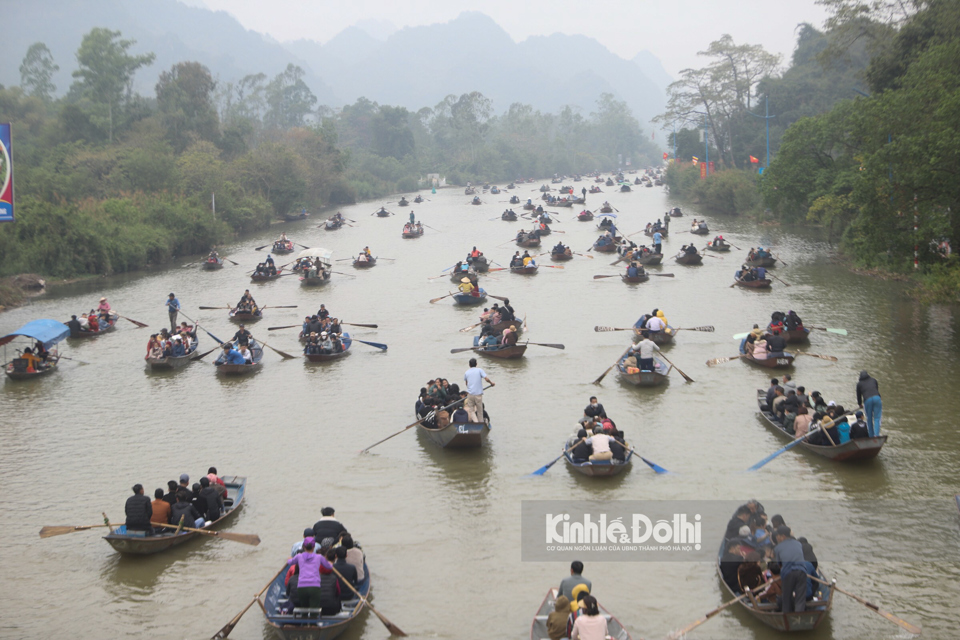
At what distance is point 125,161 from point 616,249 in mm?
35838

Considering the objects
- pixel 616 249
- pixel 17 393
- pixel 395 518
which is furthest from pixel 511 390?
pixel 616 249

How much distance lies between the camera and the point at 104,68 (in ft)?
255

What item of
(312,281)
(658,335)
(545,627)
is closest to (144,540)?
(545,627)

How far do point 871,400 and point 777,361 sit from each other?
259 inches

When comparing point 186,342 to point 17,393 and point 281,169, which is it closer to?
point 17,393

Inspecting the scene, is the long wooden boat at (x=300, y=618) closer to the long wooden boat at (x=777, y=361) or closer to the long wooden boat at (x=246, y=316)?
the long wooden boat at (x=777, y=361)

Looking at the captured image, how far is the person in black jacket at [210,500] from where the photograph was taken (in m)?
13.3

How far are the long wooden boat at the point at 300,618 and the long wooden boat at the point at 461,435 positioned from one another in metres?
5.62

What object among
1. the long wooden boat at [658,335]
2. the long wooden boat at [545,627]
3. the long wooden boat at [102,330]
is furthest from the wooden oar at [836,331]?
the long wooden boat at [102,330]

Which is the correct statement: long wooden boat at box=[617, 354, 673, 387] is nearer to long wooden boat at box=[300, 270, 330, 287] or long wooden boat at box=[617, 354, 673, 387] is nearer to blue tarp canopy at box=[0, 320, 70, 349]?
blue tarp canopy at box=[0, 320, 70, 349]

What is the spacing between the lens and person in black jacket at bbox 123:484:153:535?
12516 millimetres

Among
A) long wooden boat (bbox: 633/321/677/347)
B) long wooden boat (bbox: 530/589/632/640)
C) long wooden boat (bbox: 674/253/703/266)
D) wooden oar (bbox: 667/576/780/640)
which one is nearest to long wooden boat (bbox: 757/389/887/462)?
wooden oar (bbox: 667/576/780/640)

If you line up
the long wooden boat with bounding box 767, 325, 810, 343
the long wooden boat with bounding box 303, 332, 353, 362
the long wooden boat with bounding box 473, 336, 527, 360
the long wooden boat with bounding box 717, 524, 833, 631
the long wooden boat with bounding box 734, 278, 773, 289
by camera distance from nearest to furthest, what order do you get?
the long wooden boat with bounding box 717, 524, 833, 631
the long wooden boat with bounding box 473, 336, 527, 360
the long wooden boat with bounding box 767, 325, 810, 343
the long wooden boat with bounding box 303, 332, 353, 362
the long wooden boat with bounding box 734, 278, 773, 289

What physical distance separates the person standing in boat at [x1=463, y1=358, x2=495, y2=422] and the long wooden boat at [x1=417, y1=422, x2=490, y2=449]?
0.30 m
